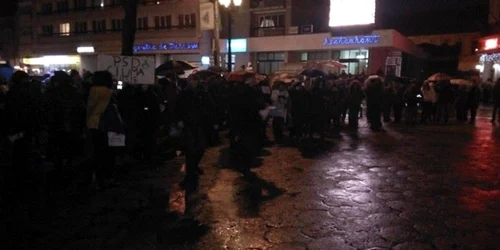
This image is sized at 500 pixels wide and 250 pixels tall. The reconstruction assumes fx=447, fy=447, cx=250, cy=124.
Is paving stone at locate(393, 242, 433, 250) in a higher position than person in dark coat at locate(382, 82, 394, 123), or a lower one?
lower

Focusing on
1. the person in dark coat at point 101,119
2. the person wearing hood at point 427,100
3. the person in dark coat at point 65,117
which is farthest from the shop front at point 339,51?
the person in dark coat at point 101,119

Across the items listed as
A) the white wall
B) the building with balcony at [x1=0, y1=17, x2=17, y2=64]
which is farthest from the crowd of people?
the building with balcony at [x1=0, y1=17, x2=17, y2=64]

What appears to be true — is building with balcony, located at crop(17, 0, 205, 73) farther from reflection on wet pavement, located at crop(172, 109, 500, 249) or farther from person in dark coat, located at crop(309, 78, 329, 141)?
reflection on wet pavement, located at crop(172, 109, 500, 249)

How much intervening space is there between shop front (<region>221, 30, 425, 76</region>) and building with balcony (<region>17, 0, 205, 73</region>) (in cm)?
544

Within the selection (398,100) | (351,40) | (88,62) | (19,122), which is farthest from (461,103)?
(88,62)

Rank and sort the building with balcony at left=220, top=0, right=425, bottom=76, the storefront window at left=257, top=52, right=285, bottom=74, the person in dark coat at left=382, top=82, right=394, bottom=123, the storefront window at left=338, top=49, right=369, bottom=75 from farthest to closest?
1. the storefront window at left=257, top=52, right=285, bottom=74
2. the storefront window at left=338, top=49, right=369, bottom=75
3. the building with balcony at left=220, top=0, right=425, bottom=76
4. the person in dark coat at left=382, top=82, right=394, bottom=123

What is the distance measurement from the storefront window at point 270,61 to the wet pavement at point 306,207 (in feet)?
85.5

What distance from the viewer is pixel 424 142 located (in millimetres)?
12305

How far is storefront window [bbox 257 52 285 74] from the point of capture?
35656mm

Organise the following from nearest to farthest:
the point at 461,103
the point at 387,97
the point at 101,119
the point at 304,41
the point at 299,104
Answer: the point at 101,119 → the point at 299,104 → the point at 387,97 → the point at 461,103 → the point at 304,41

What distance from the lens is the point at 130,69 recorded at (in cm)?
984

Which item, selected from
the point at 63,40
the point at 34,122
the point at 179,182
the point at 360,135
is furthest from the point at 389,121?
the point at 63,40

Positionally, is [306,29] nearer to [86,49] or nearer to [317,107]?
[86,49]

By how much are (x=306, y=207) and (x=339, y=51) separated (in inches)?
1108
